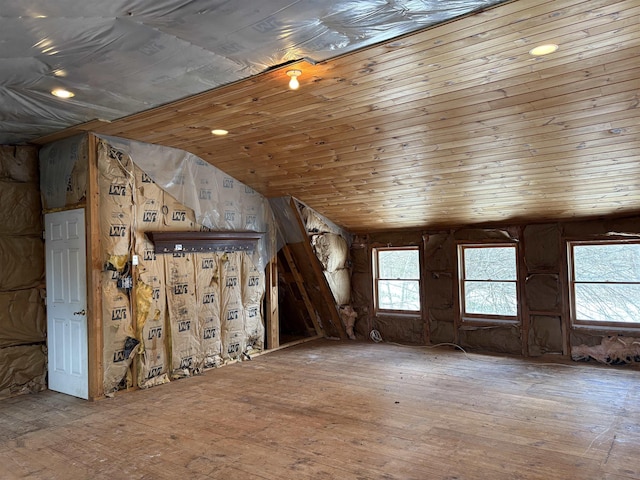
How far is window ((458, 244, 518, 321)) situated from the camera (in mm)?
Answer: 5969

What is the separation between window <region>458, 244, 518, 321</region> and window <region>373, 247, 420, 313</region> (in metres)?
0.69

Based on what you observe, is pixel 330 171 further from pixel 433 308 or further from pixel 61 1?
pixel 61 1

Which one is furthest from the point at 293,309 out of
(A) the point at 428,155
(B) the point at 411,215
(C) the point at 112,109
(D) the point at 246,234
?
(C) the point at 112,109

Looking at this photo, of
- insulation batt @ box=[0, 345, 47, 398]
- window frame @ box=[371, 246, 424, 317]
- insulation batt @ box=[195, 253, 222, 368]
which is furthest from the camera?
window frame @ box=[371, 246, 424, 317]

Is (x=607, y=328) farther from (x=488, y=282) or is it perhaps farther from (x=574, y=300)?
(x=488, y=282)

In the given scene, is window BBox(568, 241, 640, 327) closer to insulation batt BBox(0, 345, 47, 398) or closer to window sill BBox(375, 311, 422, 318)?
window sill BBox(375, 311, 422, 318)

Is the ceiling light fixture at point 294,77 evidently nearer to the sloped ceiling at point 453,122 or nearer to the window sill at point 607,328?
the sloped ceiling at point 453,122

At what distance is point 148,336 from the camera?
4793mm

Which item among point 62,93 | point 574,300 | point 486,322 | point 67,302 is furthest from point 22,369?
point 574,300

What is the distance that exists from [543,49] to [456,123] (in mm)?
1059

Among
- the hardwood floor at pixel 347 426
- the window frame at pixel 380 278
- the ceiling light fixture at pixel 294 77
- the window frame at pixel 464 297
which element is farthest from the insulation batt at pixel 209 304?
the window frame at pixel 464 297

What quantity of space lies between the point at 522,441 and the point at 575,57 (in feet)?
8.28

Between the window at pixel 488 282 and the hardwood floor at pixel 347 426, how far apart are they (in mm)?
906

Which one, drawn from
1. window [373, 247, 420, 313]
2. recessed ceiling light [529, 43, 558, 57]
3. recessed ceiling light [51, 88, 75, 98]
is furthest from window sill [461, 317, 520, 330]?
recessed ceiling light [51, 88, 75, 98]
